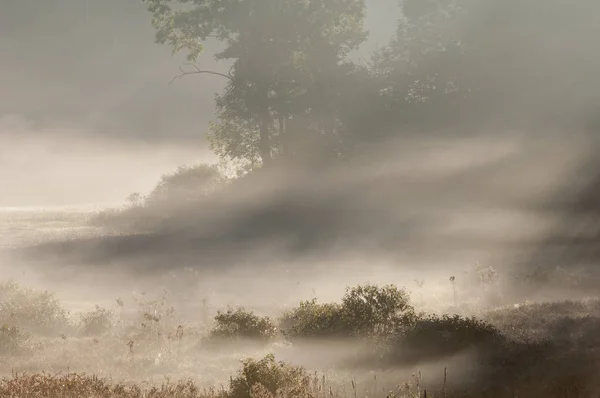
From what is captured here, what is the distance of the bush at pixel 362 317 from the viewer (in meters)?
20.4

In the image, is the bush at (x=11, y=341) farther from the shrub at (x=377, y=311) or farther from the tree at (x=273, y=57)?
the tree at (x=273, y=57)

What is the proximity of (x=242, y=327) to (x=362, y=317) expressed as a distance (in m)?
4.09

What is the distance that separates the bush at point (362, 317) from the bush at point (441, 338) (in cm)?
87

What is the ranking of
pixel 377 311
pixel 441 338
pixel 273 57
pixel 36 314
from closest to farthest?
1. pixel 441 338
2. pixel 377 311
3. pixel 36 314
4. pixel 273 57

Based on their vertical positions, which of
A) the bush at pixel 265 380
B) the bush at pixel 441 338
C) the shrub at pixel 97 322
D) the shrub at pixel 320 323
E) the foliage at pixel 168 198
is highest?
the foliage at pixel 168 198

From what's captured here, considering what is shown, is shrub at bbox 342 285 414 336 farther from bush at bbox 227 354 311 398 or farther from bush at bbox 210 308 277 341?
bush at bbox 227 354 311 398

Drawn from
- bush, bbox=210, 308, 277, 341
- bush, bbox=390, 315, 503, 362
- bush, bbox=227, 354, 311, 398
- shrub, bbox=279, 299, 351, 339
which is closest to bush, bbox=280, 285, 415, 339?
shrub, bbox=279, 299, 351, 339

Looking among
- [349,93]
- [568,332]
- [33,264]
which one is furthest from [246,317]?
[349,93]

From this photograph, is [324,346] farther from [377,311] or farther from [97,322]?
[97,322]

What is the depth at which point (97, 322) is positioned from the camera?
2597 centimetres

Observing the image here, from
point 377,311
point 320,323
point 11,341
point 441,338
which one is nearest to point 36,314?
point 11,341

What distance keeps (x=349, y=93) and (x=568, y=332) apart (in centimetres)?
2968

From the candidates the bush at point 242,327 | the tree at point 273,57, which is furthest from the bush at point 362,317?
the tree at point 273,57

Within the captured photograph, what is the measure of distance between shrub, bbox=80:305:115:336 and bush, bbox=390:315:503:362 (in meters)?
11.7
